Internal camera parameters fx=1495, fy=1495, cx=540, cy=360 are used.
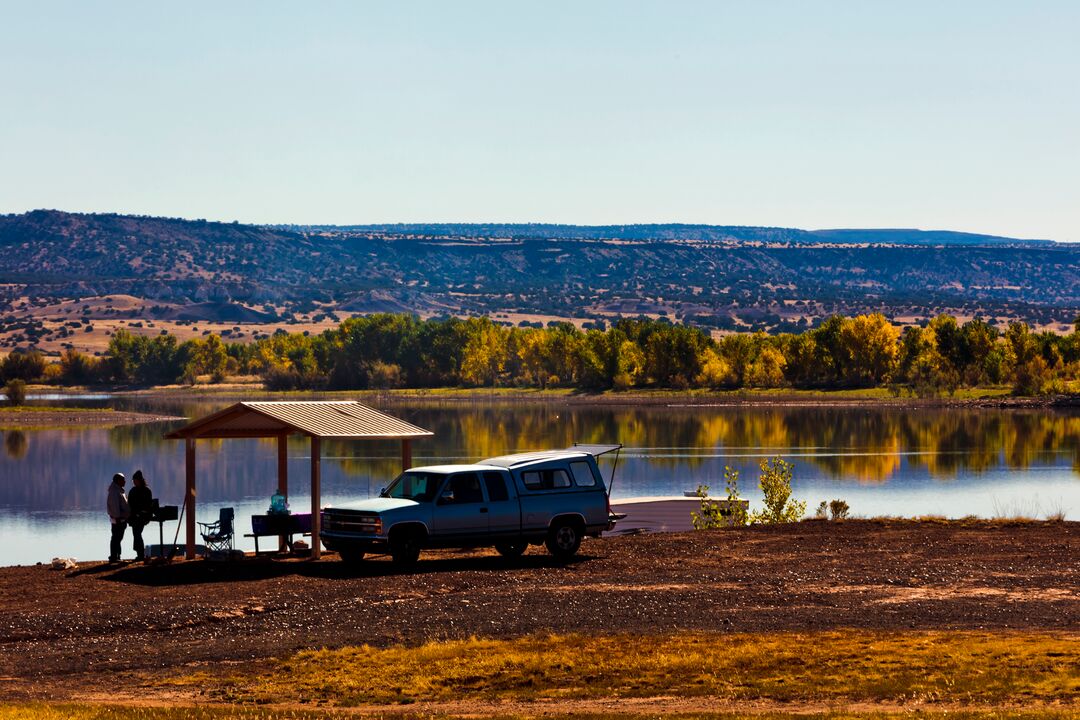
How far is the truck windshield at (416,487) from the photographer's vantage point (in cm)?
2938

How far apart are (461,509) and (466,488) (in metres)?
0.45

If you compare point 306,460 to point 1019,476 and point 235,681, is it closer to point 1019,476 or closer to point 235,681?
point 1019,476

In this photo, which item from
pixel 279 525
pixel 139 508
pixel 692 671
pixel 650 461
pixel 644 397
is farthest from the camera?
pixel 644 397

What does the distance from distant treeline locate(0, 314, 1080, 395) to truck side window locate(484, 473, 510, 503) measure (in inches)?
4539

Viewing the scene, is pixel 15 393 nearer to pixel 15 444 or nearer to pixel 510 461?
pixel 15 444

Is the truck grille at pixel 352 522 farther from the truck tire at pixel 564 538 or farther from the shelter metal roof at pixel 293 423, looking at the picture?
the truck tire at pixel 564 538

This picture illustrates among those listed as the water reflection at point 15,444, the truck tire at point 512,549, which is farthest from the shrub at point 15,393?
the truck tire at point 512,549

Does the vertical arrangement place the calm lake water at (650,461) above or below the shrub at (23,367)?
above

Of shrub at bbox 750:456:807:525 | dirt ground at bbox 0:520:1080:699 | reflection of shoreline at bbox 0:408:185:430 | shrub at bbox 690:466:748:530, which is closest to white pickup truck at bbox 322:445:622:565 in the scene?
dirt ground at bbox 0:520:1080:699

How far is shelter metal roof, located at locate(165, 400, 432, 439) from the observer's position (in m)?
30.2

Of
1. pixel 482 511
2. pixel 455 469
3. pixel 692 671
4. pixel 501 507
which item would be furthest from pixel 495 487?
pixel 692 671

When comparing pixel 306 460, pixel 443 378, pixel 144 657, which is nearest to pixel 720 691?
pixel 144 657

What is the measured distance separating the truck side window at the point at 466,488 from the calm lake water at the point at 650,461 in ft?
49.7

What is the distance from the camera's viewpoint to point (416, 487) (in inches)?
1183
